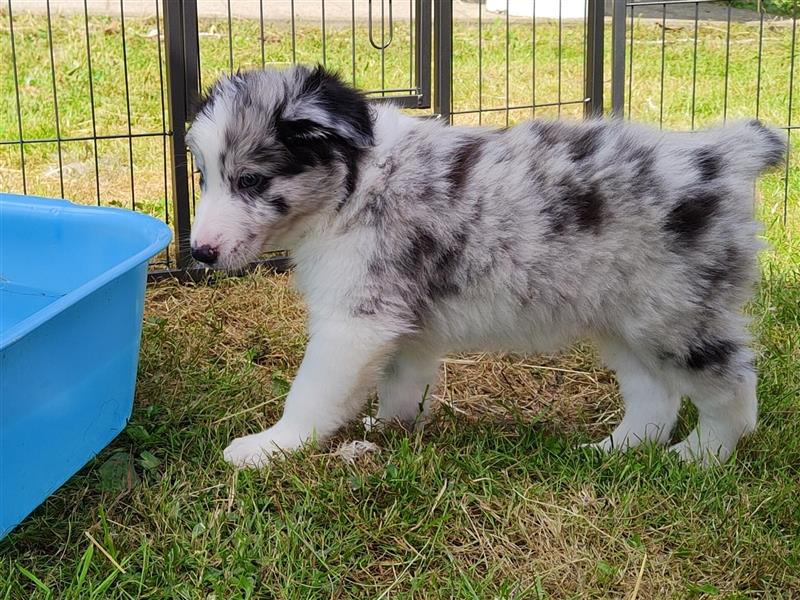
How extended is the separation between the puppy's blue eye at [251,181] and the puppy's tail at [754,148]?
4.12 ft

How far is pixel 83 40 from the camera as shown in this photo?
7469 mm

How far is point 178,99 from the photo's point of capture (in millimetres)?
4336

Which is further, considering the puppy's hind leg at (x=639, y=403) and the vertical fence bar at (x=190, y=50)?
the vertical fence bar at (x=190, y=50)

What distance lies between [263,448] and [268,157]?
80 cm

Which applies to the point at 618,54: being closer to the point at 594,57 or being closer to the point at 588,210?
the point at 594,57

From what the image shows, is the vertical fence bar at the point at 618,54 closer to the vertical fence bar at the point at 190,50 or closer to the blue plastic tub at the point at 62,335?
the vertical fence bar at the point at 190,50

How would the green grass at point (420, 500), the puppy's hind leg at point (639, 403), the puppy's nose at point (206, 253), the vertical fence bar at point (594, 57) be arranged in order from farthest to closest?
the vertical fence bar at point (594, 57)
the puppy's hind leg at point (639, 403)
the puppy's nose at point (206, 253)
the green grass at point (420, 500)

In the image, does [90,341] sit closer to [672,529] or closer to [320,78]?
[320,78]

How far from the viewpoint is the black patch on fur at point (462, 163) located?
9.24 ft

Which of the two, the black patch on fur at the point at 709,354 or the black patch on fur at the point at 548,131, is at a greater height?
the black patch on fur at the point at 548,131

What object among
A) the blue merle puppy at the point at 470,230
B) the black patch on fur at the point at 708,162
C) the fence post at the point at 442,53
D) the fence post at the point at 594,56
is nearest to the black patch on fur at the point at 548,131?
the blue merle puppy at the point at 470,230

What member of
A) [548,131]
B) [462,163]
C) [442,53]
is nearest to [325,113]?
[462,163]

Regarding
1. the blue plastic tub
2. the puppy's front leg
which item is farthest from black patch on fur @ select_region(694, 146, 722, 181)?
the blue plastic tub

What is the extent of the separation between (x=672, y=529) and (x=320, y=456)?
0.95m
